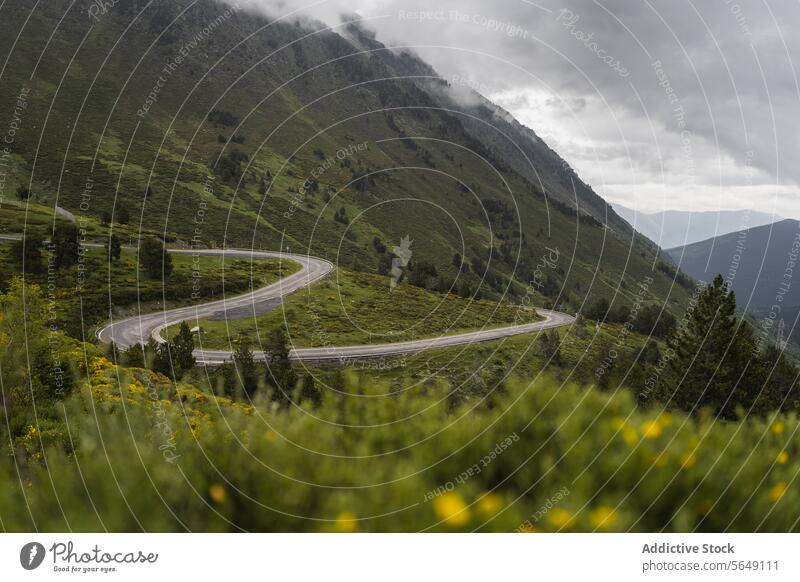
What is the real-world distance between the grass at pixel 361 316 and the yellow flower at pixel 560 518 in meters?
52.8

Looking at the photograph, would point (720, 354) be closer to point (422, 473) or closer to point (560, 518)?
point (560, 518)

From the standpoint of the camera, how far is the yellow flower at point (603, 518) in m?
4.13

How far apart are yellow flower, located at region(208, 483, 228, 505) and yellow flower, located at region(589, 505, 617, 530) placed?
3.02 meters

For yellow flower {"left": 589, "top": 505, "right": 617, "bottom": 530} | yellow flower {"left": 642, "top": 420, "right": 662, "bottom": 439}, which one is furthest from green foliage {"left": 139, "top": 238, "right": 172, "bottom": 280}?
yellow flower {"left": 589, "top": 505, "right": 617, "bottom": 530}

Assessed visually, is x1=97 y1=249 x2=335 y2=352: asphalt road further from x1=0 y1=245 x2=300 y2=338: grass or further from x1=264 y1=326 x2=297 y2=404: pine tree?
x1=264 y1=326 x2=297 y2=404: pine tree

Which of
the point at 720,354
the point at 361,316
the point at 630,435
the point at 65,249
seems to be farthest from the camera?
the point at 361,316

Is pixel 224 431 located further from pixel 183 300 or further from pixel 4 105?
pixel 4 105

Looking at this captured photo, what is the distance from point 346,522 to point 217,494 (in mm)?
1161

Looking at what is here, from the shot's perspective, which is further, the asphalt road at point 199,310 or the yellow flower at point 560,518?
the asphalt road at point 199,310

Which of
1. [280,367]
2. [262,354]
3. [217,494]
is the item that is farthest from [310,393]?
[262,354]

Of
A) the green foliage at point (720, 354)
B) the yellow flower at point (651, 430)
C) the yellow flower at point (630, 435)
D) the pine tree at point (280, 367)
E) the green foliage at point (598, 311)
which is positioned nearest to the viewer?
the yellow flower at point (630, 435)

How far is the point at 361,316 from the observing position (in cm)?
7175

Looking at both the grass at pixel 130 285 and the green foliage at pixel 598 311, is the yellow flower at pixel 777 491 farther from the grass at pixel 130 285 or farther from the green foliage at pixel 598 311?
the green foliage at pixel 598 311

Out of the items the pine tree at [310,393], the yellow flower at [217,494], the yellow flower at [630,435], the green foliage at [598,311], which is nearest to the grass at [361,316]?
the green foliage at [598,311]
